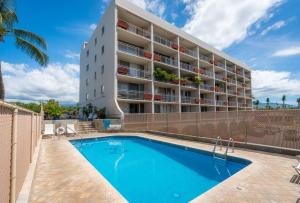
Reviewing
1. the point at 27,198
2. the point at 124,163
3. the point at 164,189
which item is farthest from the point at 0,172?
the point at 124,163

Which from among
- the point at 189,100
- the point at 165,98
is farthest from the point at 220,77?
the point at 165,98

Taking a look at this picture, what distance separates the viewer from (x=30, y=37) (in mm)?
12828

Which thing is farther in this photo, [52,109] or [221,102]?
[221,102]

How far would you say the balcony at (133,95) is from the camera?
20.9 meters

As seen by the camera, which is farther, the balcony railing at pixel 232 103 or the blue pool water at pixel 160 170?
the balcony railing at pixel 232 103

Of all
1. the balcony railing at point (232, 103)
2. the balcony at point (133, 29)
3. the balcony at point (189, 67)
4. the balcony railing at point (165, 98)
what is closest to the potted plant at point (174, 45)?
the balcony at point (189, 67)

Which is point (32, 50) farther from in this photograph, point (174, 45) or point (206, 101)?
point (206, 101)

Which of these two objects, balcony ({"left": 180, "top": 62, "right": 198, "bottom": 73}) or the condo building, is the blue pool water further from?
balcony ({"left": 180, "top": 62, "right": 198, "bottom": 73})

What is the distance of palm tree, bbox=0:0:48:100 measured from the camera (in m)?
11.8

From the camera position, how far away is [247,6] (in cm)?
1296

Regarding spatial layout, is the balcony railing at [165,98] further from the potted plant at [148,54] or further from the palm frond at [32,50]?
the palm frond at [32,50]

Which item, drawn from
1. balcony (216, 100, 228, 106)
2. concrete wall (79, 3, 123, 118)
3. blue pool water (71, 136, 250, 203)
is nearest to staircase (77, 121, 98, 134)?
concrete wall (79, 3, 123, 118)

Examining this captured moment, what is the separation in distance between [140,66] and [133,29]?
193 inches

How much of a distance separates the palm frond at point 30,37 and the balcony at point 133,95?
9.21 meters
